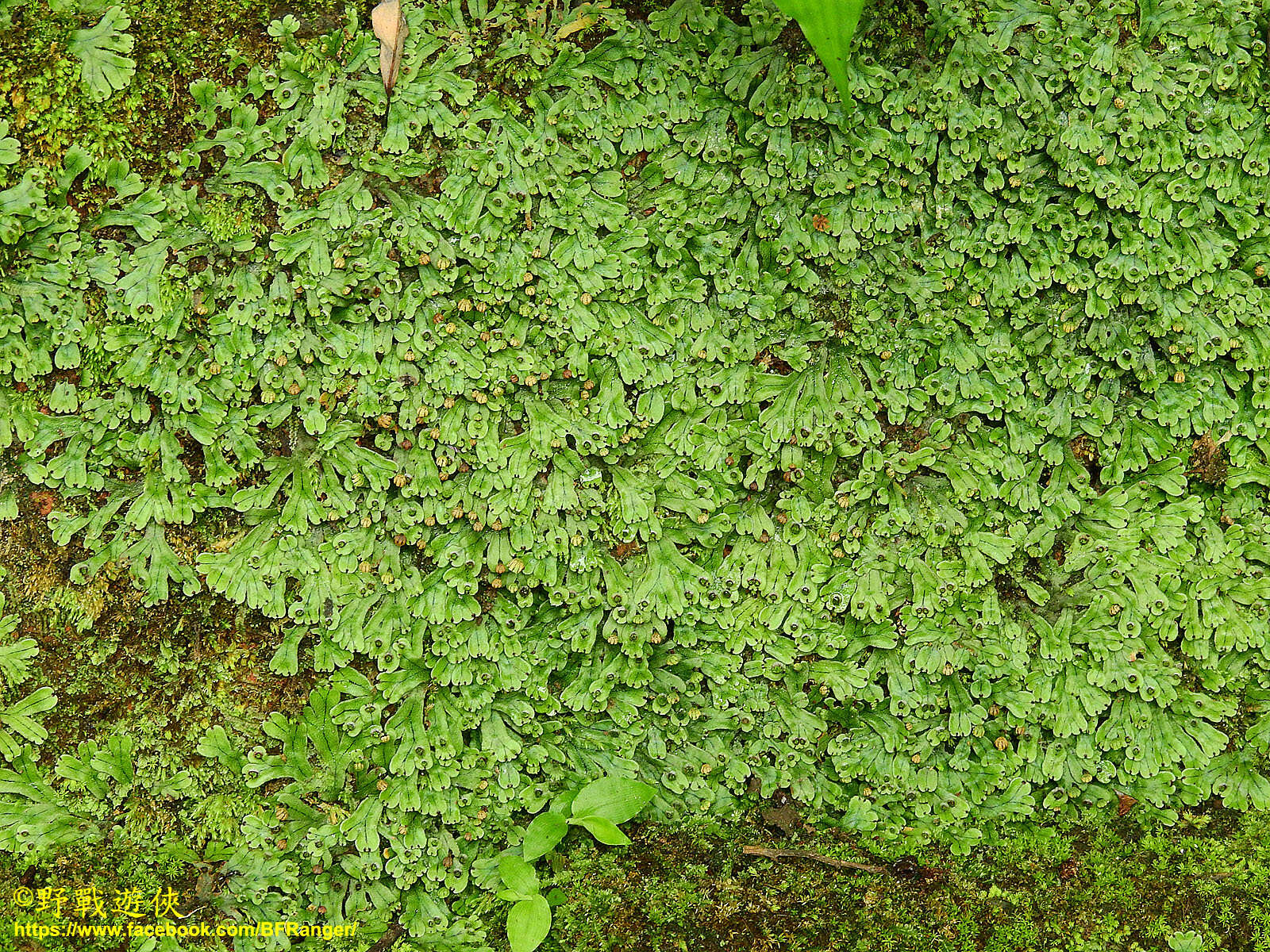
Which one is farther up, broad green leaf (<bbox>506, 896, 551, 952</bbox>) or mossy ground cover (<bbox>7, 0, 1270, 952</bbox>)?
mossy ground cover (<bbox>7, 0, 1270, 952</bbox>)

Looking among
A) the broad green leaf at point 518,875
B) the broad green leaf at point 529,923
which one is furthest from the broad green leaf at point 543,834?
the broad green leaf at point 529,923

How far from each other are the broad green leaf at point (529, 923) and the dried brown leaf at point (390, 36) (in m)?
2.82

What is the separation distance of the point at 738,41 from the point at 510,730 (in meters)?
2.56

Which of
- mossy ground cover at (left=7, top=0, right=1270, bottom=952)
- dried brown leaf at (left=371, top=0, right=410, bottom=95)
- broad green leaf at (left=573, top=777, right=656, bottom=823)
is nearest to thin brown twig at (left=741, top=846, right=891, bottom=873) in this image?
mossy ground cover at (left=7, top=0, right=1270, bottom=952)

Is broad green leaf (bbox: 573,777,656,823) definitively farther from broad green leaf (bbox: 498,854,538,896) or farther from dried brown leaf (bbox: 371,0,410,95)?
dried brown leaf (bbox: 371,0,410,95)

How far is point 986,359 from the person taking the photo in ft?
11.0

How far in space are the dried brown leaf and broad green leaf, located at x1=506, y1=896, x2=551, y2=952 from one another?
9.25 feet

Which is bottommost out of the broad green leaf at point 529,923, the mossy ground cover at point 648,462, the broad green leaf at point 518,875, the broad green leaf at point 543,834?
the broad green leaf at point 529,923

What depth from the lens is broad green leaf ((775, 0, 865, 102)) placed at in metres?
2.28

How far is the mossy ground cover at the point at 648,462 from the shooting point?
3.13 m

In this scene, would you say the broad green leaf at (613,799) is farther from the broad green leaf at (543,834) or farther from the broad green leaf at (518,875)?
the broad green leaf at (518,875)

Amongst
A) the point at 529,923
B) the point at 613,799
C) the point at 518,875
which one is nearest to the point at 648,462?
the point at 613,799

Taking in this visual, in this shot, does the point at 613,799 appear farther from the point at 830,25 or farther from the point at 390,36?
the point at 390,36

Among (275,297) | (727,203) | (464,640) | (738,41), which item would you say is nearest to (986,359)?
(727,203)
